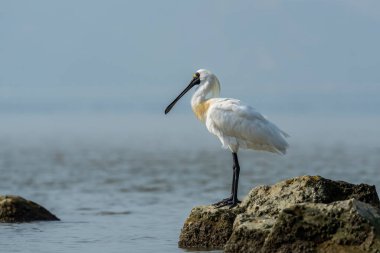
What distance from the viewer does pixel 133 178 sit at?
115 feet

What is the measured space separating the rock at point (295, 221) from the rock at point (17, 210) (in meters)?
3.76

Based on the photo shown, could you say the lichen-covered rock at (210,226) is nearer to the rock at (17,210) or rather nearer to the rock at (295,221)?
the rock at (295,221)

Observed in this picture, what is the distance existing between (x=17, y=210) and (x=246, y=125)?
14.1ft

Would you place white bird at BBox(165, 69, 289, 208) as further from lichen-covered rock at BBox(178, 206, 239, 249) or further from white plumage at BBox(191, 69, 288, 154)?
lichen-covered rock at BBox(178, 206, 239, 249)

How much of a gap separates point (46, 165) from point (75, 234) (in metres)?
24.2

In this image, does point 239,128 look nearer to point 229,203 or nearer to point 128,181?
point 229,203

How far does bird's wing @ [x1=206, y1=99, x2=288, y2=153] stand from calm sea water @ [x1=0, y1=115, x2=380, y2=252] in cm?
187

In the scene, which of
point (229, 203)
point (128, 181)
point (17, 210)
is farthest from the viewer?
point (128, 181)

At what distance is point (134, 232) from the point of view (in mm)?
18609

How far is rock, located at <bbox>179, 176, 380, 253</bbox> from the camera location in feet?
41.5

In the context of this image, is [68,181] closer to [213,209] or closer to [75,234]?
[75,234]

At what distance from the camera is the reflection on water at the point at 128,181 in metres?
17.5

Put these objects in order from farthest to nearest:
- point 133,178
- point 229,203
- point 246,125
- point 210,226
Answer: point 133,178 < point 246,125 < point 229,203 < point 210,226

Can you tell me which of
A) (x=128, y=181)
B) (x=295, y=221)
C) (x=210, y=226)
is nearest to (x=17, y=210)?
(x=210, y=226)
